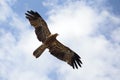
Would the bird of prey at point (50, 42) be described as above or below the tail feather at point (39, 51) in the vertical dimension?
above

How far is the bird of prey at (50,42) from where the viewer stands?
2320 cm

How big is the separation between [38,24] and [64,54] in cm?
301

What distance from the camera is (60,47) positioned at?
80.6 feet

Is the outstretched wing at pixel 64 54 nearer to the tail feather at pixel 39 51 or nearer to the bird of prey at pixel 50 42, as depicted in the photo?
the bird of prey at pixel 50 42

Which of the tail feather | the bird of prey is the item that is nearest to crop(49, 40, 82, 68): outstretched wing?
the bird of prey

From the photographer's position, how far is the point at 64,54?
2488cm

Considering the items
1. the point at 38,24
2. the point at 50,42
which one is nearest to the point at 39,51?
the point at 50,42

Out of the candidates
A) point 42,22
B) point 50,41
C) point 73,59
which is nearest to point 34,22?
point 42,22

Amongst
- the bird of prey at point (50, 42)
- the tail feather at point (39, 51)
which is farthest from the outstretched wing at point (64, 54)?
the tail feather at point (39, 51)

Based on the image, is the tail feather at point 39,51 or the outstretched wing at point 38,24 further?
the outstretched wing at point 38,24

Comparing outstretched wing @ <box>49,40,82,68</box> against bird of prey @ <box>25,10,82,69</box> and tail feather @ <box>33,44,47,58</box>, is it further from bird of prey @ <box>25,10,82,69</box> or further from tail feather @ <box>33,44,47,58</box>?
tail feather @ <box>33,44,47,58</box>

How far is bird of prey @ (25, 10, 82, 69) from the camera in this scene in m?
23.2

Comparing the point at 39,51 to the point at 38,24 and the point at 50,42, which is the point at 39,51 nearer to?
the point at 50,42

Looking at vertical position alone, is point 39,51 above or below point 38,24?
below
